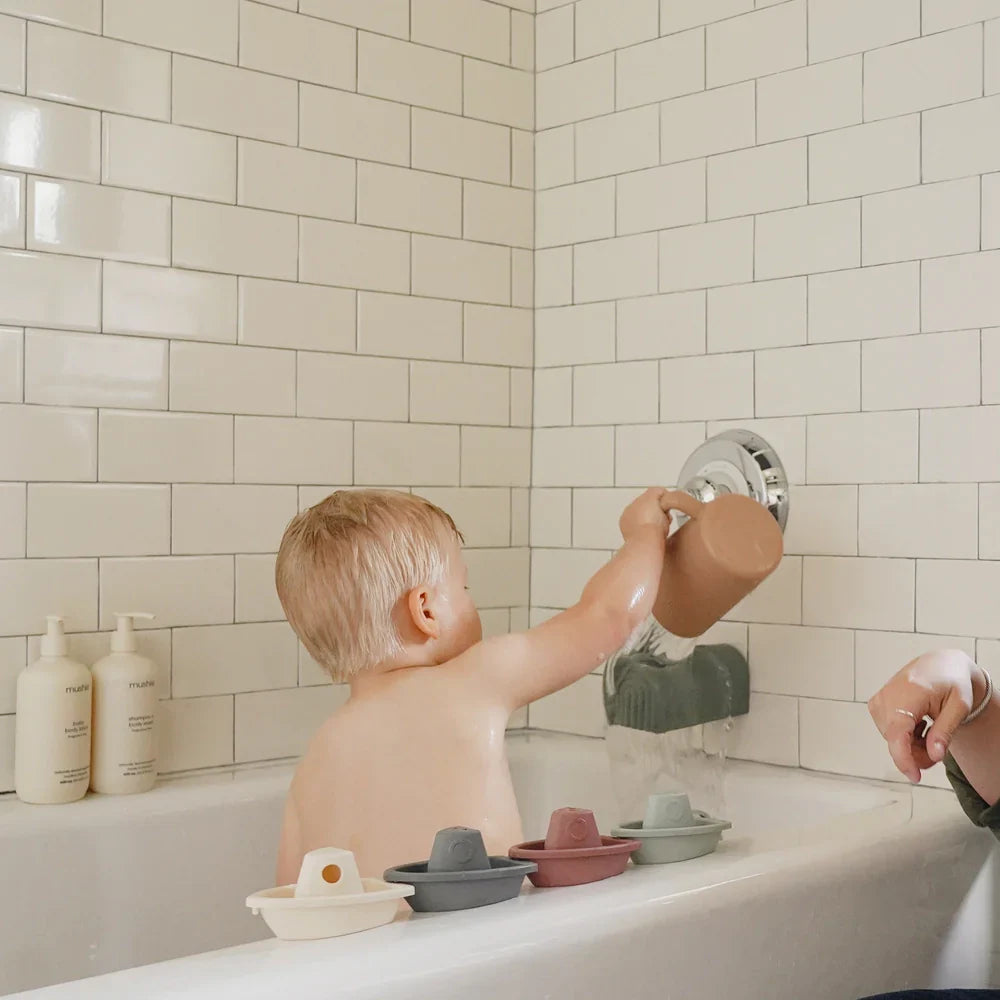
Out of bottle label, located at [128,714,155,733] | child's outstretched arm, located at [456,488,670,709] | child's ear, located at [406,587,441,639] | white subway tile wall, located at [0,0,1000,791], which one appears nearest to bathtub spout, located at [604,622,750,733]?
white subway tile wall, located at [0,0,1000,791]

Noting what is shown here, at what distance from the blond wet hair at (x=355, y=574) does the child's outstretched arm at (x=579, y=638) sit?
0.10 m

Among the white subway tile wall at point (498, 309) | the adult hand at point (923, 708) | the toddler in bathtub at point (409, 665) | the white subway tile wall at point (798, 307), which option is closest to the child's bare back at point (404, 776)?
the toddler in bathtub at point (409, 665)

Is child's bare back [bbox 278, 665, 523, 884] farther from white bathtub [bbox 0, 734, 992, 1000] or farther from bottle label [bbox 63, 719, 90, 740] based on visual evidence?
bottle label [bbox 63, 719, 90, 740]

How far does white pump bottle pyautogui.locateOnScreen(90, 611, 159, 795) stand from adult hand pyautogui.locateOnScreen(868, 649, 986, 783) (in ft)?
3.09

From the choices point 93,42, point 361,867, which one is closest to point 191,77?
point 93,42

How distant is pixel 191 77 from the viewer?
1924 mm

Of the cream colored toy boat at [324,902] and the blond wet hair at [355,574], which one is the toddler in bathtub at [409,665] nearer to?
the blond wet hair at [355,574]

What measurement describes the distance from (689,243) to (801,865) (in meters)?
1.04

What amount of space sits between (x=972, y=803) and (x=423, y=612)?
24.1 inches

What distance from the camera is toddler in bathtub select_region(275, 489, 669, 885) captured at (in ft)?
4.59

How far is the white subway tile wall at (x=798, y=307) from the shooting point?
1.79 m

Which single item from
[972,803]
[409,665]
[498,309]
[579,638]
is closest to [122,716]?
[409,665]

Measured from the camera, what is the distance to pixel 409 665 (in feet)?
4.93

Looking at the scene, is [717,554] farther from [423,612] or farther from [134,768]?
[134,768]
